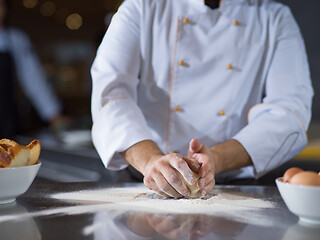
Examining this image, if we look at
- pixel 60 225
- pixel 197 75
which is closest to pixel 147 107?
pixel 197 75

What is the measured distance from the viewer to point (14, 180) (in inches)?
35.4

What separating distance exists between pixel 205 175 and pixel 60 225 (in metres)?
0.39

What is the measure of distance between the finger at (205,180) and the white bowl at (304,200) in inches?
9.8

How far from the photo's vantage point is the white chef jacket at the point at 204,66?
4.75 ft

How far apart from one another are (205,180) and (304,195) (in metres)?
0.30

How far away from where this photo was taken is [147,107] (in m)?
1.52

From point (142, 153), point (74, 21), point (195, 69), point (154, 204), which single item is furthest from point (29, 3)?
point (154, 204)

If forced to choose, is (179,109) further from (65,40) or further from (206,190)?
(65,40)

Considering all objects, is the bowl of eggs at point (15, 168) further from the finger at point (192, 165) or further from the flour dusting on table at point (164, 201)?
the finger at point (192, 165)

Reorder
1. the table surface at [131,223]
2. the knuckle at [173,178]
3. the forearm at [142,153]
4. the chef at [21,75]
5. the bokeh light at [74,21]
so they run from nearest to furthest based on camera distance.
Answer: the table surface at [131,223], the knuckle at [173,178], the forearm at [142,153], the chef at [21,75], the bokeh light at [74,21]

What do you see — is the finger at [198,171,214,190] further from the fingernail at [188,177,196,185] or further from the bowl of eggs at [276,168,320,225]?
the bowl of eggs at [276,168,320,225]

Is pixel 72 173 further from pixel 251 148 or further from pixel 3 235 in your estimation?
pixel 3 235

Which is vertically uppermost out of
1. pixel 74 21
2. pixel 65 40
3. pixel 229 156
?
pixel 229 156

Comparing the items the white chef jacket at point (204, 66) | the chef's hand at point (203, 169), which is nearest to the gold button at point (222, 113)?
the white chef jacket at point (204, 66)
